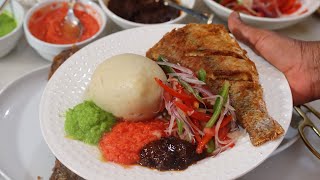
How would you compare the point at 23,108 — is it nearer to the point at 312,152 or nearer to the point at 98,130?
the point at 98,130

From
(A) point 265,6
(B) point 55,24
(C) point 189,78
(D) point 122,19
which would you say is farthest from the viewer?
(A) point 265,6

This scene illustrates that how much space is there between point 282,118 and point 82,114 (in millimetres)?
918

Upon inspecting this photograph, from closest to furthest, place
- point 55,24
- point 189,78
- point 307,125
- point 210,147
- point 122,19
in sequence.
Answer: point 210,147
point 189,78
point 307,125
point 122,19
point 55,24

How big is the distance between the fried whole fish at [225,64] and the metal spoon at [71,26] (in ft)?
2.53

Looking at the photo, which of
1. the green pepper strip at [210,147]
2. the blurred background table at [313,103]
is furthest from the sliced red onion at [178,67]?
the blurred background table at [313,103]

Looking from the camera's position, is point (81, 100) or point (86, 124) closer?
point (86, 124)

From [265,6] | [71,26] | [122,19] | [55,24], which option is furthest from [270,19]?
[55,24]

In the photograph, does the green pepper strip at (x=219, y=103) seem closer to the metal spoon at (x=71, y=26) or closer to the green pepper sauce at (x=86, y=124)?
the green pepper sauce at (x=86, y=124)

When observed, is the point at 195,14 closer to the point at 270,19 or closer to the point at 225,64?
the point at 270,19

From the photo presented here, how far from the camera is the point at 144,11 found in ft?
9.09

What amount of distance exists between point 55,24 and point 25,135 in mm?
907

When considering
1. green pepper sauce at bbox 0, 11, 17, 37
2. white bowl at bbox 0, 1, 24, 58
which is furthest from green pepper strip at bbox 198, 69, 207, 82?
green pepper sauce at bbox 0, 11, 17, 37

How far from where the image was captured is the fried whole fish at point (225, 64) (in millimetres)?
1779

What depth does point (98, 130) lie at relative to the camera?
5.95 feet
